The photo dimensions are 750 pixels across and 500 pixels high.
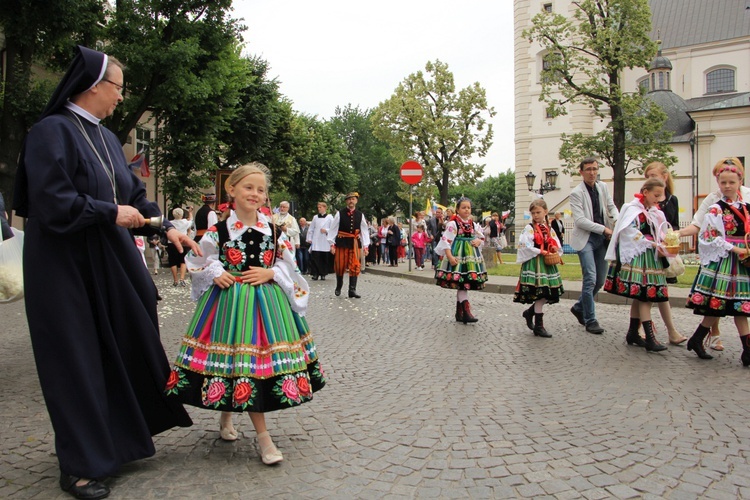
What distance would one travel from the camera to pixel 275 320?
364 centimetres

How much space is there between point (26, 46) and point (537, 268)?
15.5 meters

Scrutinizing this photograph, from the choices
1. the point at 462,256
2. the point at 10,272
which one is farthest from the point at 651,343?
the point at 10,272

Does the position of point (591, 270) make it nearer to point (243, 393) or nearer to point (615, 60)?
point (243, 393)

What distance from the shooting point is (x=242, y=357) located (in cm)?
351

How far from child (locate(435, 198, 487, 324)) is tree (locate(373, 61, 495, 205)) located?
110 ft

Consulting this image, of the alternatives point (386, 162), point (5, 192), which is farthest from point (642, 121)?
point (386, 162)

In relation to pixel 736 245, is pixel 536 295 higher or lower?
lower

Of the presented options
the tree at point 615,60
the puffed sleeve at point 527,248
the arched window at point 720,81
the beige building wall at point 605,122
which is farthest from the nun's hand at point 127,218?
the arched window at point 720,81

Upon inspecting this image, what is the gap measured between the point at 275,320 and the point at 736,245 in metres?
4.79

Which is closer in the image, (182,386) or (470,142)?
(182,386)

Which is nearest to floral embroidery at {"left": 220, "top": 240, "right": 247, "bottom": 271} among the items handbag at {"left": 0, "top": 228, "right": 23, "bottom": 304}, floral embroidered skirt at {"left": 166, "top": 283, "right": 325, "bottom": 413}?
floral embroidered skirt at {"left": 166, "top": 283, "right": 325, "bottom": 413}

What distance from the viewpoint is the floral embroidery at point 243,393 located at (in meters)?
3.45

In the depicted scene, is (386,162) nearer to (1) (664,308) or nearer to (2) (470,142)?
(2) (470,142)

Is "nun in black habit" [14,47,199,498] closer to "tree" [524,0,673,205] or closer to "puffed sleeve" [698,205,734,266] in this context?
"puffed sleeve" [698,205,734,266]
